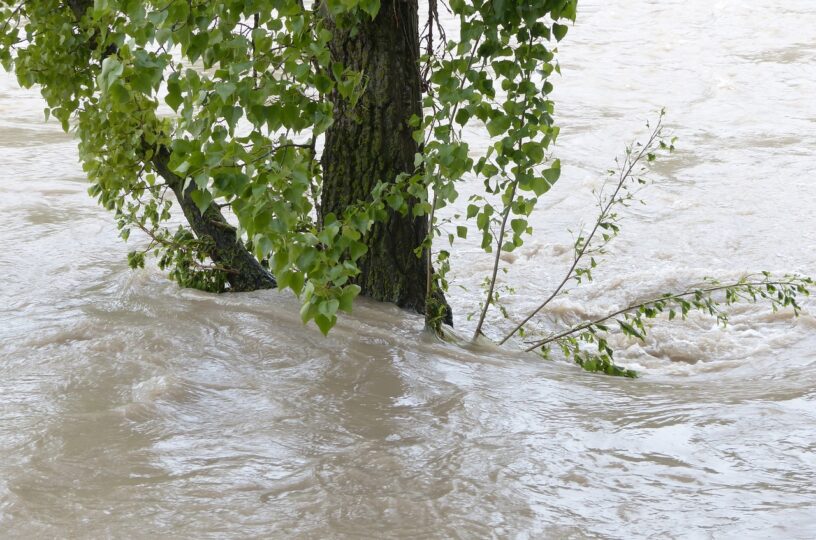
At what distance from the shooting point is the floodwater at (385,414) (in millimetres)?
3068

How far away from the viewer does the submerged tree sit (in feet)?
9.66

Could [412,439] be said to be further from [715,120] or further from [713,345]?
[715,120]

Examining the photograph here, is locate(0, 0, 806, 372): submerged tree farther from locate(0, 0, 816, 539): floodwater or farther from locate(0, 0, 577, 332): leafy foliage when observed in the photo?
locate(0, 0, 816, 539): floodwater

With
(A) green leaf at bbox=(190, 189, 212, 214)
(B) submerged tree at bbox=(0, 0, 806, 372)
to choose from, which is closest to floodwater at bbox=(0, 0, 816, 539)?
(B) submerged tree at bbox=(0, 0, 806, 372)

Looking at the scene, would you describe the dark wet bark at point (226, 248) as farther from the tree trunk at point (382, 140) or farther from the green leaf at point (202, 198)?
the green leaf at point (202, 198)

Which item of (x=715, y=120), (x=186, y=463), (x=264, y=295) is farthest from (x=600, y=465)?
(x=715, y=120)

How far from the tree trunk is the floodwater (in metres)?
0.26

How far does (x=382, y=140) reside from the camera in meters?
4.97

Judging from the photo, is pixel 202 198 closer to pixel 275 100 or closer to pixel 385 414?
pixel 275 100

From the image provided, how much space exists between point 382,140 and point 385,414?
5.41 ft

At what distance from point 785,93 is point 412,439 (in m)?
11.1

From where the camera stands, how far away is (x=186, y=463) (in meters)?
3.43

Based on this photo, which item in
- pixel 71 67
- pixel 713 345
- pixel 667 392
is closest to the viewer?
pixel 667 392

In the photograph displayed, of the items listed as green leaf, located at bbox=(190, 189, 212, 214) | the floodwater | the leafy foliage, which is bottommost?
the floodwater
